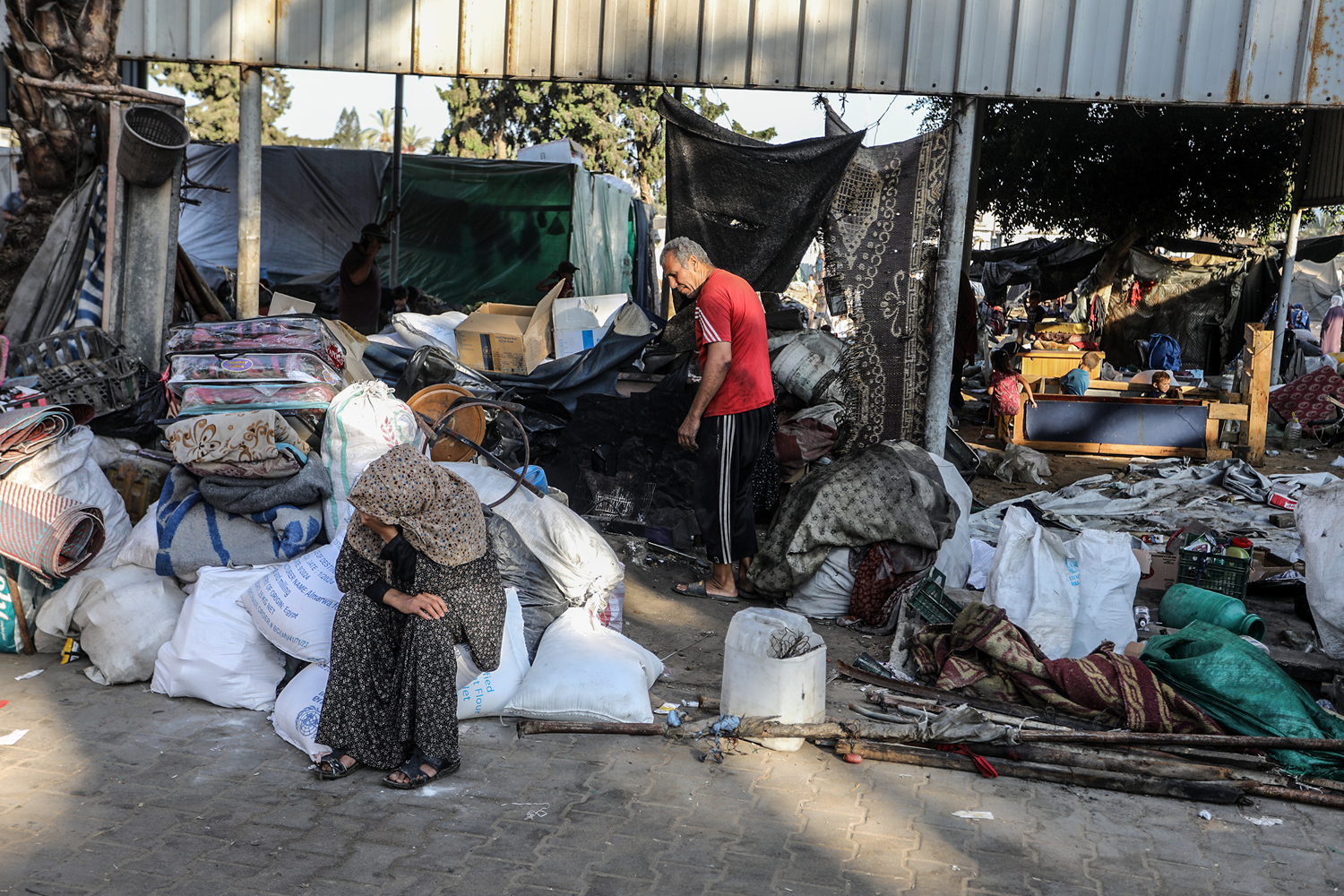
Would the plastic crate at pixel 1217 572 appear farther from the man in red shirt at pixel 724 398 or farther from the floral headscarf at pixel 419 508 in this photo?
the floral headscarf at pixel 419 508

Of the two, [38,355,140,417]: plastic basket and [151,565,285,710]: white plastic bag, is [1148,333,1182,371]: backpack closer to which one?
[38,355,140,417]: plastic basket

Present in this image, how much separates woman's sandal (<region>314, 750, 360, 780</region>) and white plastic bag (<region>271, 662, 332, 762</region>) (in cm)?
4

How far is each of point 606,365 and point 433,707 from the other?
4088mm

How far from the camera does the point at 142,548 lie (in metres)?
4.66

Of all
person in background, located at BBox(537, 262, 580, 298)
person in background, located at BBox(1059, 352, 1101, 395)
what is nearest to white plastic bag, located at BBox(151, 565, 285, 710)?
person in background, located at BBox(537, 262, 580, 298)

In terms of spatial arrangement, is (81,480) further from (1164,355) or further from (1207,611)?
(1164,355)

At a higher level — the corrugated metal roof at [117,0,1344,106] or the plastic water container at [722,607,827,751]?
the corrugated metal roof at [117,0,1344,106]

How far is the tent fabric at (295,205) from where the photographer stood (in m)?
15.7

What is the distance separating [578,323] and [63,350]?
144 inches

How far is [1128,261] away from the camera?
62.3 feet

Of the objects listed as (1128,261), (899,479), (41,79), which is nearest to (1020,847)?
(899,479)

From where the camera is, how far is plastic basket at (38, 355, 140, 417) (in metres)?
5.50

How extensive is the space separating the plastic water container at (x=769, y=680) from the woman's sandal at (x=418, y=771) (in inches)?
42.8

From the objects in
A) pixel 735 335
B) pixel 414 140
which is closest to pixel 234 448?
pixel 735 335
